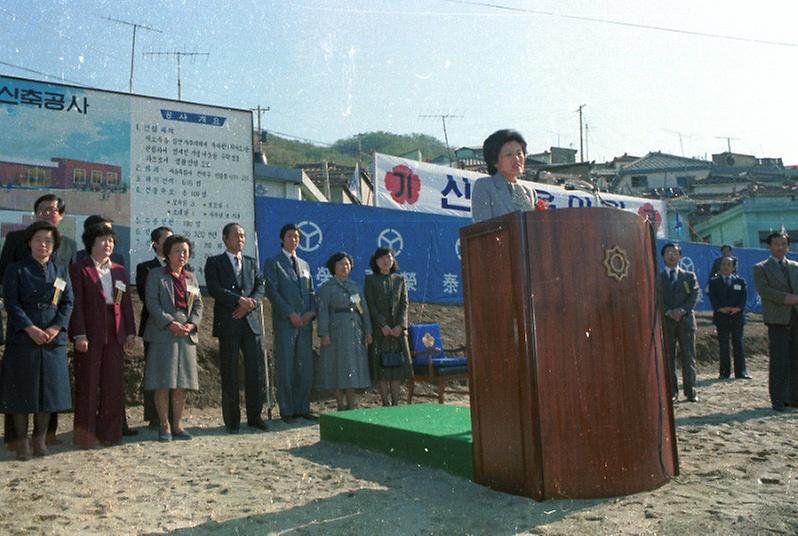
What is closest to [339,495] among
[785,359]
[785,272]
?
[785,359]

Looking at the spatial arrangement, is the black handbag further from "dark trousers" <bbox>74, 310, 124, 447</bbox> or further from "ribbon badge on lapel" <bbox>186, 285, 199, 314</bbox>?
"dark trousers" <bbox>74, 310, 124, 447</bbox>

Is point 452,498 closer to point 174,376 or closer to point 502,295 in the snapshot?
point 502,295

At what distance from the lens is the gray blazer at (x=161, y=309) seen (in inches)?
194

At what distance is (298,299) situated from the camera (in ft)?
19.6

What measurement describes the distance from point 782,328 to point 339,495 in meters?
4.21

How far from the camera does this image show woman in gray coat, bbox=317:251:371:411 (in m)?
6.02

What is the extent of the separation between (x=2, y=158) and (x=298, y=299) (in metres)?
2.50

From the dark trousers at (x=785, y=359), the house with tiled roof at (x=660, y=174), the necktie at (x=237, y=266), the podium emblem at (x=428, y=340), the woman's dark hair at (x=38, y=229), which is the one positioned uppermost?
the house with tiled roof at (x=660, y=174)

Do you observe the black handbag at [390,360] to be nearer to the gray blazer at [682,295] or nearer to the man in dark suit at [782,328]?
the gray blazer at [682,295]

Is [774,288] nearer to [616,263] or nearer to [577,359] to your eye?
[616,263]

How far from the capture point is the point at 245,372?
5465mm

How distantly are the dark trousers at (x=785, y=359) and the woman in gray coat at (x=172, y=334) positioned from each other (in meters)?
4.40

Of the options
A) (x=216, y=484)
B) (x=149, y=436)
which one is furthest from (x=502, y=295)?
(x=149, y=436)

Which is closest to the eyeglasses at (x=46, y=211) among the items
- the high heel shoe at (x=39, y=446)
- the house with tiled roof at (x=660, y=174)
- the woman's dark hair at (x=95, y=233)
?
the woman's dark hair at (x=95, y=233)
